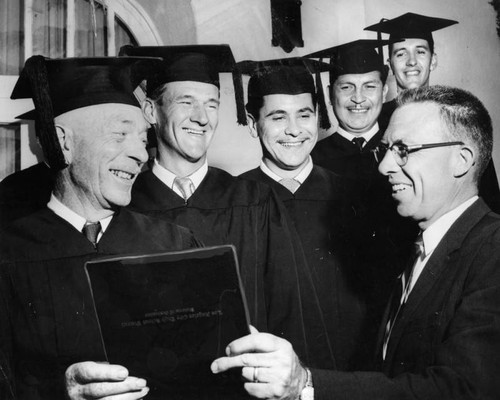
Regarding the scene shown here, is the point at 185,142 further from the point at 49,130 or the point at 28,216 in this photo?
the point at 28,216

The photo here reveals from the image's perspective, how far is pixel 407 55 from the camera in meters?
2.25

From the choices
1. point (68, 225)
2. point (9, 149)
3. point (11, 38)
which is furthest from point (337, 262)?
point (11, 38)

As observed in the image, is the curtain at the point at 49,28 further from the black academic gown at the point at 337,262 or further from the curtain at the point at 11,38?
the black academic gown at the point at 337,262

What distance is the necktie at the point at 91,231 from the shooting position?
188 centimetres

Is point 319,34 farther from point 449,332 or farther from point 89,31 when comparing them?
point 449,332

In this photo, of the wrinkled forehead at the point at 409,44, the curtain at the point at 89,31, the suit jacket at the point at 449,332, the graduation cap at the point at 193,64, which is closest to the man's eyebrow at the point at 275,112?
the graduation cap at the point at 193,64

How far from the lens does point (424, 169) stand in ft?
6.15

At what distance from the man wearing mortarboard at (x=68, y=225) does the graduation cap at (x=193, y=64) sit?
0.12 meters

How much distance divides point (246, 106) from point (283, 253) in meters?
0.55

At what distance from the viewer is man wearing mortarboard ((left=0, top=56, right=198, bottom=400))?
1810mm

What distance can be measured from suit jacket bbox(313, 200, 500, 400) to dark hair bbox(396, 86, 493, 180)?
0.20 metres

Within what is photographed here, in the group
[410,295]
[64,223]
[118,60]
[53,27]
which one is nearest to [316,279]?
[410,295]

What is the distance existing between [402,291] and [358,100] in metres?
0.75

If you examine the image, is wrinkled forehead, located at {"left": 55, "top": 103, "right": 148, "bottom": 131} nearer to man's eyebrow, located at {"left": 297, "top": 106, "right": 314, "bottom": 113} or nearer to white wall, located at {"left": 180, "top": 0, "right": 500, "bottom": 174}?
white wall, located at {"left": 180, "top": 0, "right": 500, "bottom": 174}
